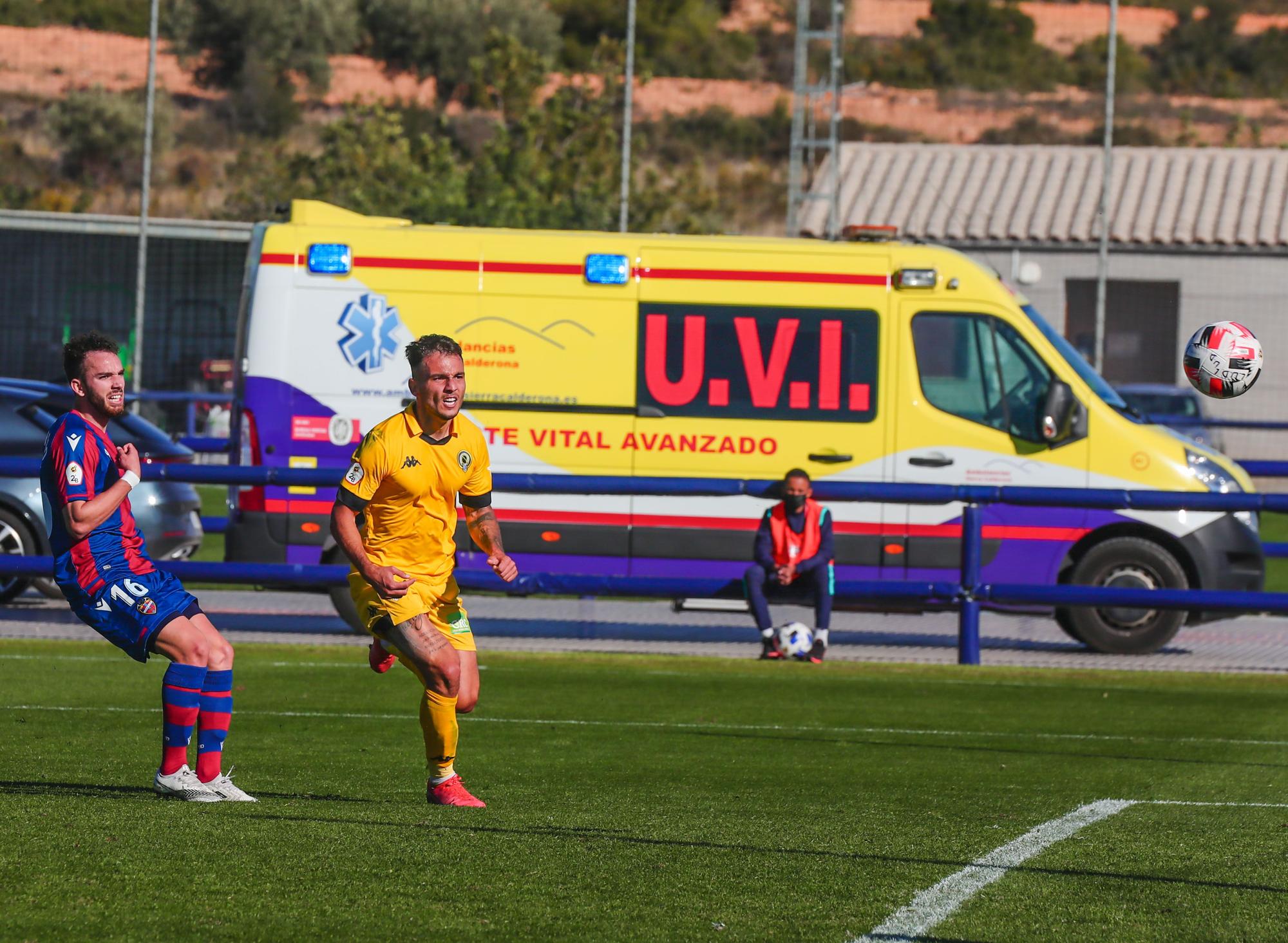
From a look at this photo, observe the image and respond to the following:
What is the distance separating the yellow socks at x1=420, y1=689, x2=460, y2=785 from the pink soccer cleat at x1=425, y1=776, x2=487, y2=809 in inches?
1.0

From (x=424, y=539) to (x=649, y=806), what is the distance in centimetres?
129

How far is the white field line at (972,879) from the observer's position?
4980mm

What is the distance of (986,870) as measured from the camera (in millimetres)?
5812

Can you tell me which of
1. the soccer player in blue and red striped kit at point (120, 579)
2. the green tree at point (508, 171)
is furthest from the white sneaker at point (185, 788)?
the green tree at point (508, 171)

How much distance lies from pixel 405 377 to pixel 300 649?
6.68 ft

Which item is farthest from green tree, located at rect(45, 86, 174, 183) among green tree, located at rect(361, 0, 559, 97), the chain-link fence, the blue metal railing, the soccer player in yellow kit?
the soccer player in yellow kit

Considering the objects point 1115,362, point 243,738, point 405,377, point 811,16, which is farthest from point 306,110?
point 243,738

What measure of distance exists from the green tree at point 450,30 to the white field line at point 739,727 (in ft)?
167

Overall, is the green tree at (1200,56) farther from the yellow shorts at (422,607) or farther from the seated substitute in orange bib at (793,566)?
the yellow shorts at (422,607)

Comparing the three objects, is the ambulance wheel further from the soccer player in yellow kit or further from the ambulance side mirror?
the soccer player in yellow kit

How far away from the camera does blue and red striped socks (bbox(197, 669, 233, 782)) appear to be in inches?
265

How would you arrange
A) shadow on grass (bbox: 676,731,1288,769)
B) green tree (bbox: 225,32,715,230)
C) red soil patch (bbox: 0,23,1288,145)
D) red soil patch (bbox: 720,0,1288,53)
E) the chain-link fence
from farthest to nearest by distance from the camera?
red soil patch (bbox: 720,0,1288,53) < red soil patch (bbox: 0,23,1288,145) < green tree (bbox: 225,32,715,230) < the chain-link fence < shadow on grass (bbox: 676,731,1288,769)

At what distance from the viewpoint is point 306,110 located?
58.4 m

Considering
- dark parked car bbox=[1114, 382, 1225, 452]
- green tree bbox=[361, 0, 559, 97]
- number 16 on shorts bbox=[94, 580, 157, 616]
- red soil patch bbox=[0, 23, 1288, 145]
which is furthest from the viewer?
green tree bbox=[361, 0, 559, 97]
